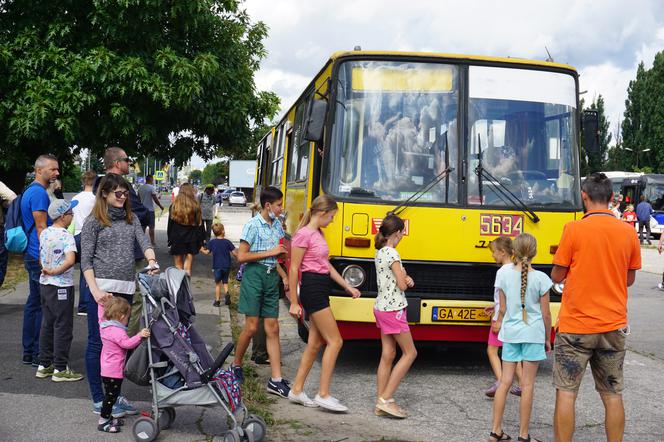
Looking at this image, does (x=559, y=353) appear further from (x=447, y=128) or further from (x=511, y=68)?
(x=511, y=68)

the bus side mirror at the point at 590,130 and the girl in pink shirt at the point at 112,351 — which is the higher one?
the bus side mirror at the point at 590,130

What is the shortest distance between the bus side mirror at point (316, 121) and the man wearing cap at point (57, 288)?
204 cm

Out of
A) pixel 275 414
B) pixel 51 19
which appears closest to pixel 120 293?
pixel 275 414

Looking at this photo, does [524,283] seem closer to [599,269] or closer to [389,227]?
[599,269]

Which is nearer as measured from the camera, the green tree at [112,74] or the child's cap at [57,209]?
the child's cap at [57,209]

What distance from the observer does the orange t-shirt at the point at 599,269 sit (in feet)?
15.3

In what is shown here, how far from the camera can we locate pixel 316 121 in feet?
22.9

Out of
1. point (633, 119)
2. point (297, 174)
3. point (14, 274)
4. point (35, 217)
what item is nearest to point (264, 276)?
point (35, 217)

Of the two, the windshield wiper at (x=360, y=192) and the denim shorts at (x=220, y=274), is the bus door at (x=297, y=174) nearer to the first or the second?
the windshield wiper at (x=360, y=192)

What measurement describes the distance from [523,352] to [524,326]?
168 millimetres

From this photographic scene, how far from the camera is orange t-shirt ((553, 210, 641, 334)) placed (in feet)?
15.3

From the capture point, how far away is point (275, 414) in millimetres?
5910

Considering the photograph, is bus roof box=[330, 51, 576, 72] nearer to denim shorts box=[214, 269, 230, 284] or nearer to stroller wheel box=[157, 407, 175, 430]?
stroller wheel box=[157, 407, 175, 430]

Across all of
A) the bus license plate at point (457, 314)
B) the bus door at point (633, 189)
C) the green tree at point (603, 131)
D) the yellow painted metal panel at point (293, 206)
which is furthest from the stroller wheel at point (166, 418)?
the green tree at point (603, 131)
